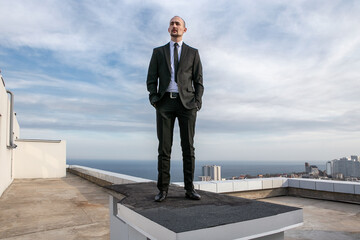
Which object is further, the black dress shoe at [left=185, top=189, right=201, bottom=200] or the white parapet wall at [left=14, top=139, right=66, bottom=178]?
the white parapet wall at [left=14, top=139, right=66, bottom=178]

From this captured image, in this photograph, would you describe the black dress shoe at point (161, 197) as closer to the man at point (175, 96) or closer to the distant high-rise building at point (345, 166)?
the man at point (175, 96)

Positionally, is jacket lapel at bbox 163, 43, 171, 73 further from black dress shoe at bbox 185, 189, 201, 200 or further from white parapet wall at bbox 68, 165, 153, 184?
white parapet wall at bbox 68, 165, 153, 184

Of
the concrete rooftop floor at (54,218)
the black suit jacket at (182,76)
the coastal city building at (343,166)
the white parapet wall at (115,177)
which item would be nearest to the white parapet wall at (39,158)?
the white parapet wall at (115,177)

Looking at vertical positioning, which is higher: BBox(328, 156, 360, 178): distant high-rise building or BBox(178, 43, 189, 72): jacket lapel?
BBox(178, 43, 189, 72): jacket lapel

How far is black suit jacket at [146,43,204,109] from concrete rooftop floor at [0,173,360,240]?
6.94 feet

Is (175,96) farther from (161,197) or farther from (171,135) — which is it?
(161,197)

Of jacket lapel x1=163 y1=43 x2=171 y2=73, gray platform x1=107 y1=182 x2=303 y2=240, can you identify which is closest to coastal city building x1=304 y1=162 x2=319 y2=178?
gray platform x1=107 y1=182 x2=303 y2=240

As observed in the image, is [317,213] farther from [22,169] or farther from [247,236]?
[22,169]

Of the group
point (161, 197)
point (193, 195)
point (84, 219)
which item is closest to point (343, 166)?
point (84, 219)

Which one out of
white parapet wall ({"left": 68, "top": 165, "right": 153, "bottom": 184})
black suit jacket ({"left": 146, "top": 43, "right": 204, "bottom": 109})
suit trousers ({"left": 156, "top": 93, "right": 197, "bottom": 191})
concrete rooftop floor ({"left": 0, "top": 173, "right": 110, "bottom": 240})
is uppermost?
black suit jacket ({"left": 146, "top": 43, "right": 204, "bottom": 109})

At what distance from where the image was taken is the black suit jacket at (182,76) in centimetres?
256

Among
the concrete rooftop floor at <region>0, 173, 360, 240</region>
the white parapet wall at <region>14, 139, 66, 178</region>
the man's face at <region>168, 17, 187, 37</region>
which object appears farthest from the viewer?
the white parapet wall at <region>14, 139, 66, 178</region>

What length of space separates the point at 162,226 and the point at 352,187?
5.14m

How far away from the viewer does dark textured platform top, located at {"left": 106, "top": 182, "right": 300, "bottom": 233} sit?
158 centimetres
